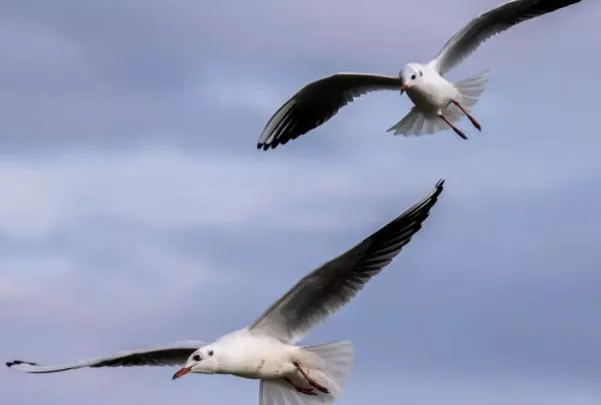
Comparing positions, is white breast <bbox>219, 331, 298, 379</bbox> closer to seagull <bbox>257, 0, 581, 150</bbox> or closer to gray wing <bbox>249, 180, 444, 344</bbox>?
gray wing <bbox>249, 180, 444, 344</bbox>

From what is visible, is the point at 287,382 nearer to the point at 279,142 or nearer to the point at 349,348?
the point at 349,348

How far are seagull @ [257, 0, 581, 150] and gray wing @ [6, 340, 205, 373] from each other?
114 inches

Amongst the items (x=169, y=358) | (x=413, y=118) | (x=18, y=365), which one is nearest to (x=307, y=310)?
(x=169, y=358)

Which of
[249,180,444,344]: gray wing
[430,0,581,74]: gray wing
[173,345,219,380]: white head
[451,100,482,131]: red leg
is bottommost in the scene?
[173,345,219,380]: white head

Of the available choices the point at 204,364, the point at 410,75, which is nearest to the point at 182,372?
the point at 204,364

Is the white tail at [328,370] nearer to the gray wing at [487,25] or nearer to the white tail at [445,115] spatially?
the white tail at [445,115]

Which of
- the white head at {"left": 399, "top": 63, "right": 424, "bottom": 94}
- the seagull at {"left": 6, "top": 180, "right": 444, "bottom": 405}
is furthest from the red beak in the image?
the white head at {"left": 399, "top": 63, "right": 424, "bottom": 94}

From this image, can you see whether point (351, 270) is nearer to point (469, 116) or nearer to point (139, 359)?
point (139, 359)

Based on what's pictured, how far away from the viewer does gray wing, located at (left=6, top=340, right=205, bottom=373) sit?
34.8 feet

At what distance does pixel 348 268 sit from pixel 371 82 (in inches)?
148

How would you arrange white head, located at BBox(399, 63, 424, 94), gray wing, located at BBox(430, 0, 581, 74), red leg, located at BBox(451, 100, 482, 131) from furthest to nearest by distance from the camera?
gray wing, located at BBox(430, 0, 581, 74) < red leg, located at BBox(451, 100, 482, 131) < white head, located at BBox(399, 63, 424, 94)

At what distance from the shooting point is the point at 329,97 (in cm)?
1346

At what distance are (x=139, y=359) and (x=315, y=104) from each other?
131 inches

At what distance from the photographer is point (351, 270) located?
9914mm
